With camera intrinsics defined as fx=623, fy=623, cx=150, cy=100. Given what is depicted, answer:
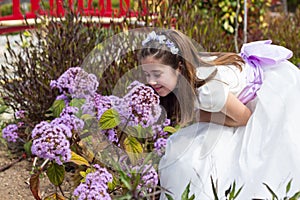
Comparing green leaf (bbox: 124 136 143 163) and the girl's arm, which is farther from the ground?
the girl's arm

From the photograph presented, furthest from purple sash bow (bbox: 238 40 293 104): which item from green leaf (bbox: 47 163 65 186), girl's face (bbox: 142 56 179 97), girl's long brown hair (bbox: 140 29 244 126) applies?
green leaf (bbox: 47 163 65 186)

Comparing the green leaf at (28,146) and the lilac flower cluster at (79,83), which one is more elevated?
the lilac flower cluster at (79,83)

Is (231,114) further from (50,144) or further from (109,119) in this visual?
(50,144)

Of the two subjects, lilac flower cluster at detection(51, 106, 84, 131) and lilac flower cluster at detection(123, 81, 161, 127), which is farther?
lilac flower cluster at detection(51, 106, 84, 131)

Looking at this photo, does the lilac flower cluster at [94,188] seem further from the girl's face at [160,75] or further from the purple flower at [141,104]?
the girl's face at [160,75]

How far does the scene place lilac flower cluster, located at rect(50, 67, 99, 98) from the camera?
9.14 feet

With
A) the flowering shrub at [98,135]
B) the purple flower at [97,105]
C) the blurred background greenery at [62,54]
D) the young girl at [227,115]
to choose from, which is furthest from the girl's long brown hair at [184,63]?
the blurred background greenery at [62,54]

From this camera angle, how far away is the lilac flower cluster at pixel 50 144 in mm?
2131

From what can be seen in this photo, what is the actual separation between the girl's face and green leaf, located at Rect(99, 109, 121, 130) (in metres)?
0.20

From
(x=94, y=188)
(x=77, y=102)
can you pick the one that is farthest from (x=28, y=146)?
(x=94, y=188)

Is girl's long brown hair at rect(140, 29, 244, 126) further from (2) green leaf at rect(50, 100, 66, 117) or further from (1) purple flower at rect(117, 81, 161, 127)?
(2) green leaf at rect(50, 100, 66, 117)

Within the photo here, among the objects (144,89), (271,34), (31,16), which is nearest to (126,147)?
(144,89)

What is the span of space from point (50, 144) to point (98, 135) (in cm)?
76

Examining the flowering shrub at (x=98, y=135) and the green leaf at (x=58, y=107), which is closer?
the flowering shrub at (x=98, y=135)
